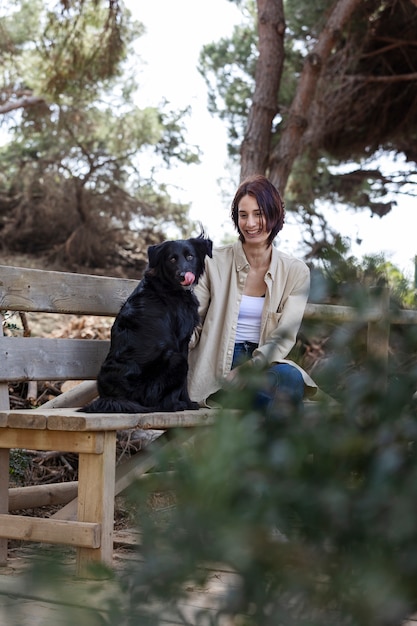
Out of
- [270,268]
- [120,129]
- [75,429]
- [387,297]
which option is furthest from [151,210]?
[387,297]

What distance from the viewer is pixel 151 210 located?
12086 mm

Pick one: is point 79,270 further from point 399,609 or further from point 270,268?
point 399,609

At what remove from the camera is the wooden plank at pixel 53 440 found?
8.76 feet

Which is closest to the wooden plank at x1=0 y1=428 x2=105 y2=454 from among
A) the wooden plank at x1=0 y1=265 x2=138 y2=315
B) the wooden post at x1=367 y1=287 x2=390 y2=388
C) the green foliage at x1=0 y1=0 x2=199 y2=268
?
the wooden plank at x1=0 y1=265 x2=138 y2=315

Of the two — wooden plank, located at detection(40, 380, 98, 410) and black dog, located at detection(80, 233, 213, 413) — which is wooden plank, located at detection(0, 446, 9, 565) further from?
wooden plank, located at detection(40, 380, 98, 410)

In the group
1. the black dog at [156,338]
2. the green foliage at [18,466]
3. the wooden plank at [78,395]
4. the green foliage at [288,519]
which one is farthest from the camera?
the green foliage at [18,466]

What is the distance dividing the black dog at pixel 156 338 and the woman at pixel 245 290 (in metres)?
0.29

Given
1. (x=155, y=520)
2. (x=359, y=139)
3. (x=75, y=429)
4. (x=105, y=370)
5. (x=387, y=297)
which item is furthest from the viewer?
(x=359, y=139)

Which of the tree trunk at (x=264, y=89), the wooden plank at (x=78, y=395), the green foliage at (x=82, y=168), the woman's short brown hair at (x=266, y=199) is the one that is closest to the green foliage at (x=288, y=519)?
the woman's short brown hair at (x=266, y=199)

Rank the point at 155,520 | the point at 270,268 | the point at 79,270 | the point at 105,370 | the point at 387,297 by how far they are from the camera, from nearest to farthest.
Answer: the point at 155,520 < the point at 387,297 < the point at 105,370 < the point at 270,268 < the point at 79,270

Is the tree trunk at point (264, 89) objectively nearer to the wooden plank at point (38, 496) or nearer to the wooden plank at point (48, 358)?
the wooden plank at point (48, 358)

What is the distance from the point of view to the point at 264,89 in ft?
27.1

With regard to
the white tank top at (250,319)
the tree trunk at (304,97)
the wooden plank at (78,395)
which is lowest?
the wooden plank at (78,395)

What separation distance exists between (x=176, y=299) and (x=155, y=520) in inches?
94.0
